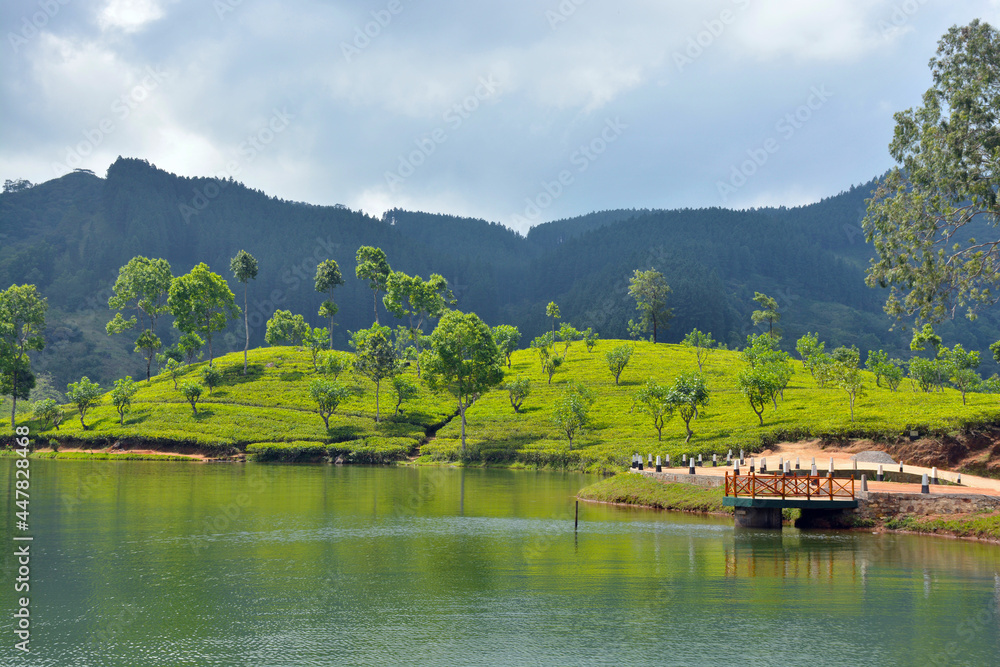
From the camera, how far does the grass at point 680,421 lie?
76.6 meters

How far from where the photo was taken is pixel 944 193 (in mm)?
52438

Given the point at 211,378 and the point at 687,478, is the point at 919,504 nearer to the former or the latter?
the point at 687,478

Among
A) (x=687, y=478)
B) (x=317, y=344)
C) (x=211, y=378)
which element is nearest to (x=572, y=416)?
(x=687, y=478)

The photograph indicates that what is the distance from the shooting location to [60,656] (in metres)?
21.5

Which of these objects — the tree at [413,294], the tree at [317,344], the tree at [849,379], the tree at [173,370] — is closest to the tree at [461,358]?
the tree at [413,294]

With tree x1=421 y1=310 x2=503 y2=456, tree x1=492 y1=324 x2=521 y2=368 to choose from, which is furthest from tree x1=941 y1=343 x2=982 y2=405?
tree x1=492 y1=324 x2=521 y2=368

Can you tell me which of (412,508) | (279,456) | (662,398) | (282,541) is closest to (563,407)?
(662,398)

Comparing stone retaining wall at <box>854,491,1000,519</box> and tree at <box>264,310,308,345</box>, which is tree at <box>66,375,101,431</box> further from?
stone retaining wall at <box>854,491,1000,519</box>

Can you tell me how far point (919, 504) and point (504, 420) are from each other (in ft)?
251

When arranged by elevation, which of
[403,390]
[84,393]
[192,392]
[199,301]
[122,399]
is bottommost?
[122,399]

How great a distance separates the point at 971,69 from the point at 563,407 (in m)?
66.4

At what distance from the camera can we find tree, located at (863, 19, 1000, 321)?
4894 centimetres

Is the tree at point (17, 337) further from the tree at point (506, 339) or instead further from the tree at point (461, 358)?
the tree at point (506, 339)

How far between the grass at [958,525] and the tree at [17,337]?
129 metres
